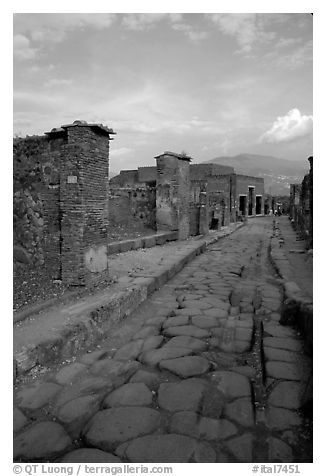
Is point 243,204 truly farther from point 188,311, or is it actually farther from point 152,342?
point 152,342

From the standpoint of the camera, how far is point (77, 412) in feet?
8.29

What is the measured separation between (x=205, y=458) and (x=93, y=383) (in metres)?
1.30

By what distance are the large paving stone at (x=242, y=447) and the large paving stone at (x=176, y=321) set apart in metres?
2.09

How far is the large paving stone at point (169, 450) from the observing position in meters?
1.98

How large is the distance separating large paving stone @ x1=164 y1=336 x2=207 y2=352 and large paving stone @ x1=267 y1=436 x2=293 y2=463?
143cm

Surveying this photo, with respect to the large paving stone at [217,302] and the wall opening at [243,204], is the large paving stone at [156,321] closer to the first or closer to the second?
the large paving stone at [217,302]

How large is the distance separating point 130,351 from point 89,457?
1547 mm

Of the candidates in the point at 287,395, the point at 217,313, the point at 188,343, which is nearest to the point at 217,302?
the point at 217,313

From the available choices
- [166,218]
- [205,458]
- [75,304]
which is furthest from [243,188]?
[205,458]

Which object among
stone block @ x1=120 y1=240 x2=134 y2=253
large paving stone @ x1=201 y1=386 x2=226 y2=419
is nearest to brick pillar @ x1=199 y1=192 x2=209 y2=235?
stone block @ x1=120 y1=240 x2=134 y2=253

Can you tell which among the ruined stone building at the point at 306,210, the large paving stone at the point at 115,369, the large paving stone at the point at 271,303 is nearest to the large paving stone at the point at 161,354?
the large paving stone at the point at 115,369

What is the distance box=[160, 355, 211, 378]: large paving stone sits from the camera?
3.01 m

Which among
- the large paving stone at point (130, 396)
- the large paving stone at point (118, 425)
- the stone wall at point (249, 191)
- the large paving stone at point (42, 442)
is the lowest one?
the large paving stone at point (42, 442)

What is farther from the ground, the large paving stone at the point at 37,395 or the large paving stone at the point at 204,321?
the large paving stone at the point at 204,321
